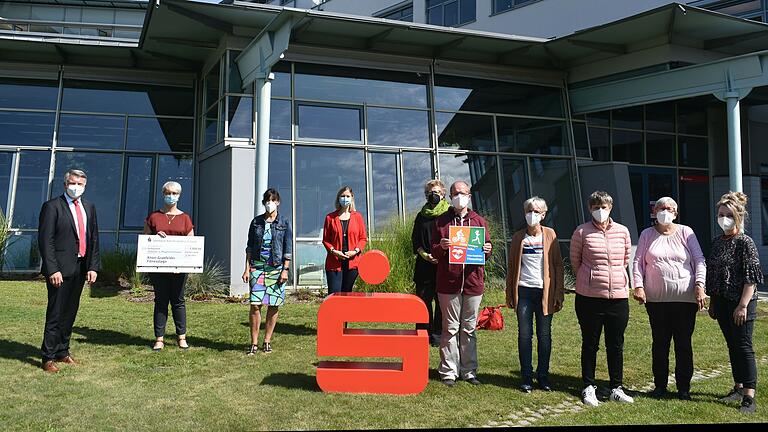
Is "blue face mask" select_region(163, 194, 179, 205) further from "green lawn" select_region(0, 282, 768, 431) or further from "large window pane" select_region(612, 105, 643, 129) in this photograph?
"large window pane" select_region(612, 105, 643, 129)

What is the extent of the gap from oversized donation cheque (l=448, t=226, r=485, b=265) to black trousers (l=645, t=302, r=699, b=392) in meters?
1.50

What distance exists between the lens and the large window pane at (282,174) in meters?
11.9

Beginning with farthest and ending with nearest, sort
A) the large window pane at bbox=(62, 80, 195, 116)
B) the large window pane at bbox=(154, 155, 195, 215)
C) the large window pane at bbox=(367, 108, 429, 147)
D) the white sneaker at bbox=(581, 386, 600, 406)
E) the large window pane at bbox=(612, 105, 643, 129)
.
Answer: the large window pane at bbox=(612, 105, 643, 129)
the large window pane at bbox=(62, 80, 195, 116)
the large window pane at bbox=(154, 155, 195, 215)
the large window pane at bbox=(367, 108, 429, 147)
the white sneaker at bbox=(581, 386, 600, 406)

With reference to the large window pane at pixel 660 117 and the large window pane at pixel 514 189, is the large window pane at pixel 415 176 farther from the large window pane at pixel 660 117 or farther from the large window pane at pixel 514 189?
the large window pane at pixel 660 117

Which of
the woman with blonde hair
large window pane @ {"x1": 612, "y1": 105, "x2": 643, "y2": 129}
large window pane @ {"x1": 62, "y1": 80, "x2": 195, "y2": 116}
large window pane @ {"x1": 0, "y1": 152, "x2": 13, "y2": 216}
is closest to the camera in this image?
the woman with blonde hair

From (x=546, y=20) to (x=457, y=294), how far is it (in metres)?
16.0

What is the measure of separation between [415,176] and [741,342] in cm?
866

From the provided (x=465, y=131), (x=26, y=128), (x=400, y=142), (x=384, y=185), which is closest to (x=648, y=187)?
(x=465, y=131)

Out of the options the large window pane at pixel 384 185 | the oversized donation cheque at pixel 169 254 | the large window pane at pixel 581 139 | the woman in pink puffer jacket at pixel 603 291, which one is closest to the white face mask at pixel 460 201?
→ the woman in pink puffer jacket at pixel 603 291

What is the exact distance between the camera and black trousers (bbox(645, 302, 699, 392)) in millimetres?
5250

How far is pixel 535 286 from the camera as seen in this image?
216 inches

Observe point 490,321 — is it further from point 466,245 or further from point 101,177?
point 101,177

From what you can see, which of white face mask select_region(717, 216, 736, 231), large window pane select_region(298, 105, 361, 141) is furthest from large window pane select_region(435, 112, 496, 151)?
white face mask select_region(717, 216, 736, 231)

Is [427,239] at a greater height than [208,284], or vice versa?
[427,239]
